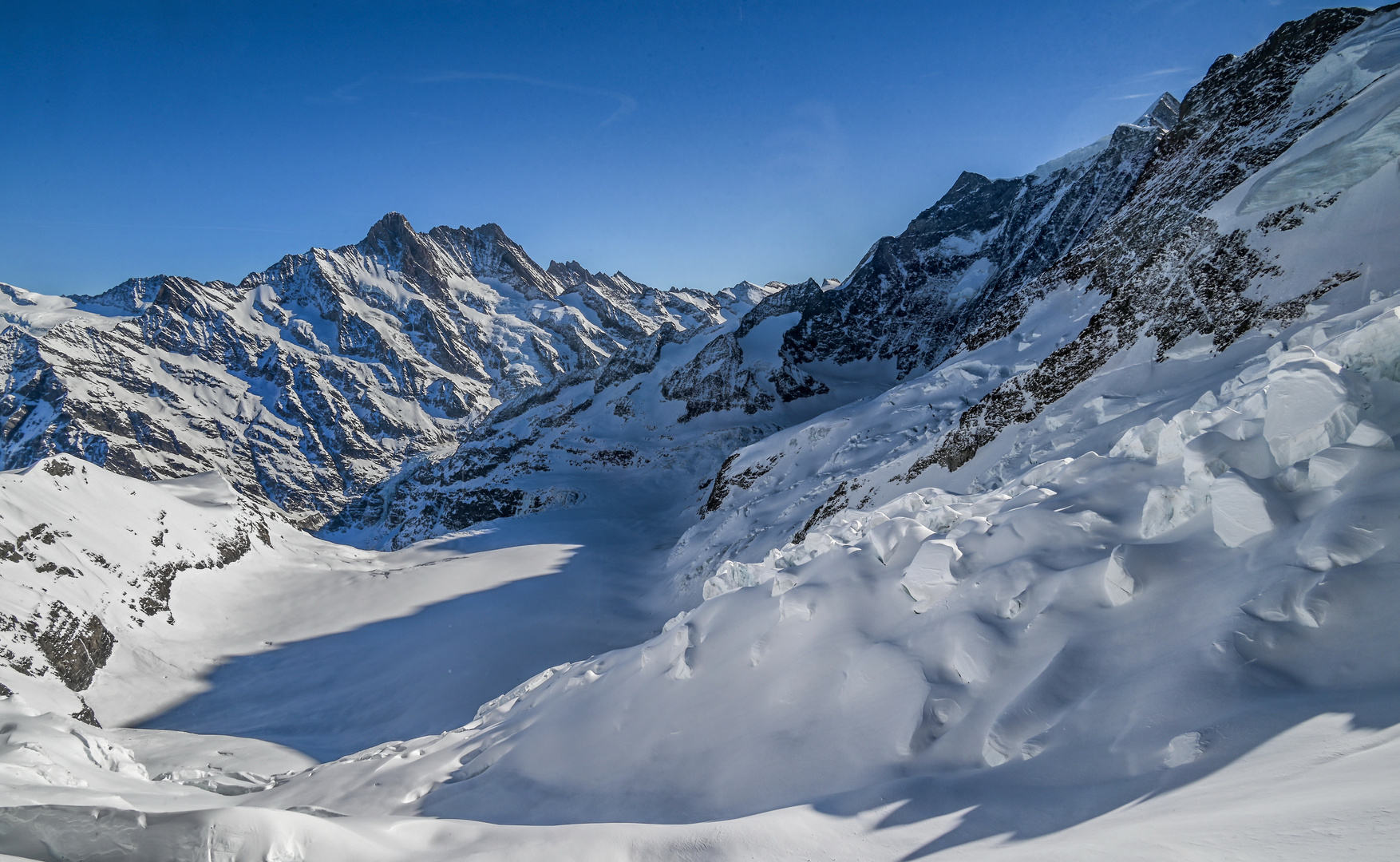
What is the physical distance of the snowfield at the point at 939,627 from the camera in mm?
3975

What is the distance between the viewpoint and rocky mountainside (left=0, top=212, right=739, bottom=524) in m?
132

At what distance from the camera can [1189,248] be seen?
16.5 meters

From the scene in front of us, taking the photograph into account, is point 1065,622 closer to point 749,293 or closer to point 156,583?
point 156,583

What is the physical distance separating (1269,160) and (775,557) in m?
19.2

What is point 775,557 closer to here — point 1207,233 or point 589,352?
point 1207,233

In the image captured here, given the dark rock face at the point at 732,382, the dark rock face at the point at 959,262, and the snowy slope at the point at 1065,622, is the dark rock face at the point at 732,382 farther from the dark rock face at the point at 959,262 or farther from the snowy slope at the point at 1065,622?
the snowy slope at the point at 1065,622

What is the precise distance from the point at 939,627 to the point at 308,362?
18558cm

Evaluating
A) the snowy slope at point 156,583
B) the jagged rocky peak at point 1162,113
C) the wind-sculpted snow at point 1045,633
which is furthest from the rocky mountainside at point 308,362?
the wind-sculpted snow at point 1045,633

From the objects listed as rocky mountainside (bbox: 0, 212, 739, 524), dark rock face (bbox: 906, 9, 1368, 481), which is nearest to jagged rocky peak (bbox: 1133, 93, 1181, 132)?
dark rock face (bbox: 906, 9, 1368, 481)

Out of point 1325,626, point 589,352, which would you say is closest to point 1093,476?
point 1325,626

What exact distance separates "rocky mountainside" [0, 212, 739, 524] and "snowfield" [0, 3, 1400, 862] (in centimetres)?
9585

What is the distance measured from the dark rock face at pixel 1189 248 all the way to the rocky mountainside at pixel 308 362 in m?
96.2

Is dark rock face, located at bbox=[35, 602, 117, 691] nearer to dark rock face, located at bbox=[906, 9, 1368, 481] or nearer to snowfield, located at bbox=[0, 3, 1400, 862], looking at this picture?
snowfield, located at bbox=[0, 3, 1400, 862]

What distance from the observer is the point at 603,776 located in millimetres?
7383
